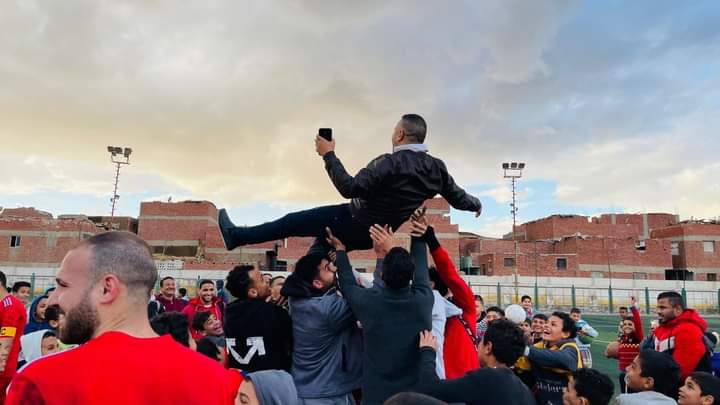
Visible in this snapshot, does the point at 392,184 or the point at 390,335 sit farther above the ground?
the point at 392,184

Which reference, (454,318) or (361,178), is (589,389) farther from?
(361,178)

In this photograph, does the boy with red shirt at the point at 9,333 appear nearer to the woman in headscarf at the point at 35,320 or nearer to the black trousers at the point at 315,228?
the woman in headscarf at the point at 35,320

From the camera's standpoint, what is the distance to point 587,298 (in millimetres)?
26375

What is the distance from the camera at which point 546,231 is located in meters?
48.1

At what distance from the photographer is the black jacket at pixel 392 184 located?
3.21 meters

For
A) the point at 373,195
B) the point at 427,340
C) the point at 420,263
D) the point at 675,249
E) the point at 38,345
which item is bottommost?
the point at 38,345

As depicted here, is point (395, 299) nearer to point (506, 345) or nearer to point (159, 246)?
point (506, 345)

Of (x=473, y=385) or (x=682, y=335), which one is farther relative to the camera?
(x=682, y=335)

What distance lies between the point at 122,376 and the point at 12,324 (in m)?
5.35

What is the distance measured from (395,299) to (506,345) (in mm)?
862

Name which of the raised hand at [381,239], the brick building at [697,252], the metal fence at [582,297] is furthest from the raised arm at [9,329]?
the brick building at [697,252]

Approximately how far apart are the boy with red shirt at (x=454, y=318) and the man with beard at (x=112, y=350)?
2177mm

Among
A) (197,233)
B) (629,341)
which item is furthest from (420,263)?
(197,233)

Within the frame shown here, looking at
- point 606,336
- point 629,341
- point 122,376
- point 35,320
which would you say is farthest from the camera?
point 606,336
